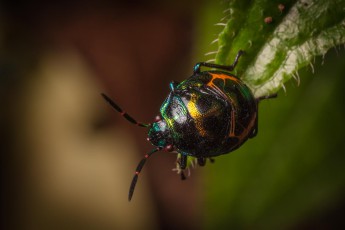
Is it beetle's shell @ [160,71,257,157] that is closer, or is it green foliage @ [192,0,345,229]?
green foliage @ [192,0,345,229]

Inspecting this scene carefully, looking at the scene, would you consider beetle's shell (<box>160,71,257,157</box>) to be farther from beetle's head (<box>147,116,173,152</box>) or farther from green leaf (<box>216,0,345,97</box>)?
green leaf (<box>216,0,345,97</box>)

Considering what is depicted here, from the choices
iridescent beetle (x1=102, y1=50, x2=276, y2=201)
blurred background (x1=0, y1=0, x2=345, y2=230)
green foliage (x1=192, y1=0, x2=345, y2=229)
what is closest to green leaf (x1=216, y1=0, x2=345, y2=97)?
green foliage (x1=192, y1=0, x2=345, y2=229)

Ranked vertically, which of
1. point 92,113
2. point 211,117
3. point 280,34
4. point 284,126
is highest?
point 92,113

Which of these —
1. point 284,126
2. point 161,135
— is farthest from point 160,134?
point 284,126

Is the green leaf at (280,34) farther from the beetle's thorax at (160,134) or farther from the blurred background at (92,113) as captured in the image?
the blurred background at (92,113)

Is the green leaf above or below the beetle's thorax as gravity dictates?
above

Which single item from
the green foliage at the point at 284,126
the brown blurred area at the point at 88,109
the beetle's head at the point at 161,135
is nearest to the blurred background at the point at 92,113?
the brown blurred area at the point at 88,109

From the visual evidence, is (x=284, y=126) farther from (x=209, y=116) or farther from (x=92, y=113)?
(x=92, y=113)
